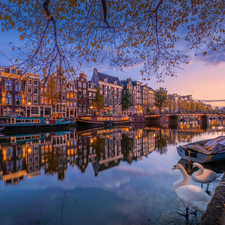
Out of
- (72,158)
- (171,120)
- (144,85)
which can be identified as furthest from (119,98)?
(72,158)

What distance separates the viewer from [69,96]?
50688 mm

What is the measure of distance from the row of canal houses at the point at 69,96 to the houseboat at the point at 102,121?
7370 millimetres

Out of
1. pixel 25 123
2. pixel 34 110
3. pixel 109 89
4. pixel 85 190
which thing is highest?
pixel 109 89

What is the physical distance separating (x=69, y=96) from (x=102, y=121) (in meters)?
14.0

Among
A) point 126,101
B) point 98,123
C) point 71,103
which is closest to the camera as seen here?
point 98,123

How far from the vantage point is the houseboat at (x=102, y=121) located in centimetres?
4194

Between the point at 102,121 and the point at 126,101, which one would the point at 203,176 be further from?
the point at 126,101

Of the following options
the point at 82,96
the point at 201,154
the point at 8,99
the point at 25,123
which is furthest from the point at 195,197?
the point at 82,96

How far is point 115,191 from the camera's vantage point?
7172 mm

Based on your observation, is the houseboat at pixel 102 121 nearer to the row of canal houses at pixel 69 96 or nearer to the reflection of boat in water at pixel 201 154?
the row of canal houses at pixel 69 96

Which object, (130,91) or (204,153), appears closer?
(204,153)

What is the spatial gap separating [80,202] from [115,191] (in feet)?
5.45

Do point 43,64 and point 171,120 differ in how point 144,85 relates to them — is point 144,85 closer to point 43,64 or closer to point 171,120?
point 171,120

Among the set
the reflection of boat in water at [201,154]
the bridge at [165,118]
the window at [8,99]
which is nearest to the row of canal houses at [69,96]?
the window at [8,99]
